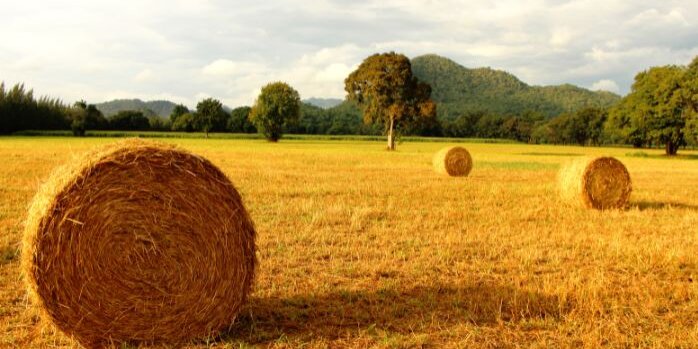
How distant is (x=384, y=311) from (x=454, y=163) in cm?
2002

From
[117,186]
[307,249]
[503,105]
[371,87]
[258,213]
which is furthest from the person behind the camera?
[503,105]

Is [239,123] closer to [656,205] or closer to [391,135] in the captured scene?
[391,135]

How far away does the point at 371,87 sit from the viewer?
178 ft

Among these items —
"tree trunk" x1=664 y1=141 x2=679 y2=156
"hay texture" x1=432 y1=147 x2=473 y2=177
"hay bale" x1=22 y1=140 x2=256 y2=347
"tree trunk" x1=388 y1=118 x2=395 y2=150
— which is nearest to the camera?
"hay bale" x1=22 y1=140 x2=256 y2=347

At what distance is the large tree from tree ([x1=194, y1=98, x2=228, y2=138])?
63055 millimetres

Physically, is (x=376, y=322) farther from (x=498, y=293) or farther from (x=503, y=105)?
(x=503, y=105)

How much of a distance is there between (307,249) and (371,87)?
4571 cm

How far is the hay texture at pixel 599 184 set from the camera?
15.3 m

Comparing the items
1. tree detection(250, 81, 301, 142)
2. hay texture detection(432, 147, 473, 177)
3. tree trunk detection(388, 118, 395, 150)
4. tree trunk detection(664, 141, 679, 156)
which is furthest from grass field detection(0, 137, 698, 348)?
tree detection(250, 81, 301, 142)

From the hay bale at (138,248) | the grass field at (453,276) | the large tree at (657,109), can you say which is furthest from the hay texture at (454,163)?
the large tree at (657,109)

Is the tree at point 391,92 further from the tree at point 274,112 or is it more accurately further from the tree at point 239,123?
the tree at point 239,123

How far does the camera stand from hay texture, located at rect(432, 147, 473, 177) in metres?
26.0

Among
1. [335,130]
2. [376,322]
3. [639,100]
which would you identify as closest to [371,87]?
[639,100]

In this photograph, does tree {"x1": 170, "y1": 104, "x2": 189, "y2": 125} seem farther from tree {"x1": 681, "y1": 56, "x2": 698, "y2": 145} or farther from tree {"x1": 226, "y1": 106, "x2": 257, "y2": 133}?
tree {"x1": 681, "y1": 56, "x2": 698, "y2": 145}
